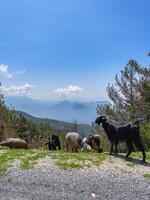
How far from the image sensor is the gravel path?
38.3ft

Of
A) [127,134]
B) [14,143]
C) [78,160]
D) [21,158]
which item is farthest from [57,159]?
[14,143]

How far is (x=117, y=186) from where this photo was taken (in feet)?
41.4

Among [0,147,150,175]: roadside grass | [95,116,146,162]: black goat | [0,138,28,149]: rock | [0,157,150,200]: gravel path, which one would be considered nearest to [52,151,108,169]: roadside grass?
[0,147,150,175]: roadside grass

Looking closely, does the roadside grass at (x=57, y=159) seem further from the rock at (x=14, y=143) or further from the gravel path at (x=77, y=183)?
the rock at (x=14, y=143)

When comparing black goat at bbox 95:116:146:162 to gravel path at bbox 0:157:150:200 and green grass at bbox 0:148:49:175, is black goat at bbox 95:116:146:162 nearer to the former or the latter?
gravel path at bbox 0:157:150:200

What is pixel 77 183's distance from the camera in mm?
12867

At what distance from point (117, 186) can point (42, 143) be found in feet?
55.9

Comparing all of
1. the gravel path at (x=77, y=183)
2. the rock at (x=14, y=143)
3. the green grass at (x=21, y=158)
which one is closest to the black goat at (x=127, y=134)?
the gravel path at (x=77, y=183)

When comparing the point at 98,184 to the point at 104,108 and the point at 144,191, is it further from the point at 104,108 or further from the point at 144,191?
the point at 104,108

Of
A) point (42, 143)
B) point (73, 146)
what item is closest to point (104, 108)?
point (42, 143)

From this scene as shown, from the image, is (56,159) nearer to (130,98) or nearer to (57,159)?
(57,159)

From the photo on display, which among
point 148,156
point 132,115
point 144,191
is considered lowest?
point 144,191

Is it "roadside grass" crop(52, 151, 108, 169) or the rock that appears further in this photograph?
the rock

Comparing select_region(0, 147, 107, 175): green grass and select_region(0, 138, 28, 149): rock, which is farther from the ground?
select_region(0, 138, 28, 149): rock
